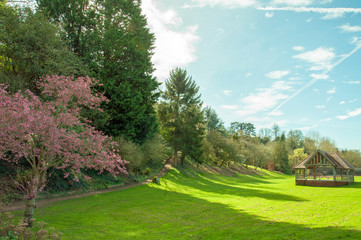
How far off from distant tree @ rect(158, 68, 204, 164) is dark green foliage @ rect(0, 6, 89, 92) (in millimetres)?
24165

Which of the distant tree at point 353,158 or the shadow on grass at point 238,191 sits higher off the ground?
the distant tree at point 353,158

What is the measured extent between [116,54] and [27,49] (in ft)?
34.3

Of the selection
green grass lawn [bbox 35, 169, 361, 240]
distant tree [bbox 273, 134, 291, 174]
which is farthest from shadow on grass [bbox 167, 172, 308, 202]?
distant tree [bbox 273, 134, 291, 174]

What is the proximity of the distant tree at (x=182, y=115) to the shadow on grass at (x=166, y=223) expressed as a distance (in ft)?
83.7

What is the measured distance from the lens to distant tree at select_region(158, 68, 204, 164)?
4131 cm

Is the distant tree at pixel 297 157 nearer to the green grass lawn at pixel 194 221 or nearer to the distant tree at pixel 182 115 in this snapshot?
the distant tree at pixel 182 115

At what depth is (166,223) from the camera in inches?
446

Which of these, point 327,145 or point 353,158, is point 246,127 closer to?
point 327,145

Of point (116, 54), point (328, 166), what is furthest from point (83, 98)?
point (328, 166)

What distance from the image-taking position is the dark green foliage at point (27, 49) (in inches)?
707

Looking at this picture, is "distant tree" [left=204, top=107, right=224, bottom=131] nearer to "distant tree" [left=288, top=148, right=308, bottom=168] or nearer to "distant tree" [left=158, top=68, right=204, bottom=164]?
"distant tree" [left=288, top=148, right=308, bottom=168]

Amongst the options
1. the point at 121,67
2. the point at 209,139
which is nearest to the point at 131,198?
the point at 121,67

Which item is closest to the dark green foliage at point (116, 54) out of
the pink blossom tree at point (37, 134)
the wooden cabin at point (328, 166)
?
the pink blossom tree at point (37, 134)

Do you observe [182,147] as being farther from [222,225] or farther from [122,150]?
[222,225]
